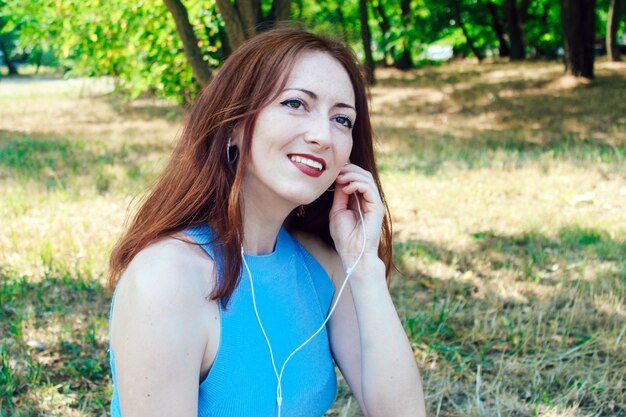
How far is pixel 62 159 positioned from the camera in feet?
27.9

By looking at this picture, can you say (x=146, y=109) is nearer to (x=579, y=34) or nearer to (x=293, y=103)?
(x=579, y=34)

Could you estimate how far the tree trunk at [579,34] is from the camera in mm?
12680

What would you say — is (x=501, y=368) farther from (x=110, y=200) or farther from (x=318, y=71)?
(x=110, y=200)

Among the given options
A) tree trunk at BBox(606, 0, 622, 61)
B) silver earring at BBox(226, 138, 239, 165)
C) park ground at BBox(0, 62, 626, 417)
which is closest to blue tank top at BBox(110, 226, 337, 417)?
silver earring at BBox(226, 138, 239, 165)

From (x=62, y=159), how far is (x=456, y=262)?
5687 millimetres

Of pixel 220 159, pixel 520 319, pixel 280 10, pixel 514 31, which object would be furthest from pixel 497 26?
pixel 220 159

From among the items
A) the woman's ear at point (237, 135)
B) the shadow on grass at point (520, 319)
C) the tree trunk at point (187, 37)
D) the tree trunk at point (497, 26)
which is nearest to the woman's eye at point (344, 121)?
the woman's ear at point (237, 135)

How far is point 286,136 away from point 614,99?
1140cm

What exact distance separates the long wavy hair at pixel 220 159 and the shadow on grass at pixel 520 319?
5.62 ft

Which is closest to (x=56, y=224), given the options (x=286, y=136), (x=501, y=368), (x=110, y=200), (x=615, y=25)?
(x=110, y=200)

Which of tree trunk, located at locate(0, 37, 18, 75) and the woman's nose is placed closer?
the woman's nose

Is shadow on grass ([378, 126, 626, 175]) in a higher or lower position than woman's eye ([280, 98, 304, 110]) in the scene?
lower

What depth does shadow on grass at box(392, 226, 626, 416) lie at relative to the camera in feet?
10.5

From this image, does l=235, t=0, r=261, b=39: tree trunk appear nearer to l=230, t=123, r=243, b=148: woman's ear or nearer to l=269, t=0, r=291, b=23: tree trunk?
l=269, t=0, r=291, b=23: tree trunk
